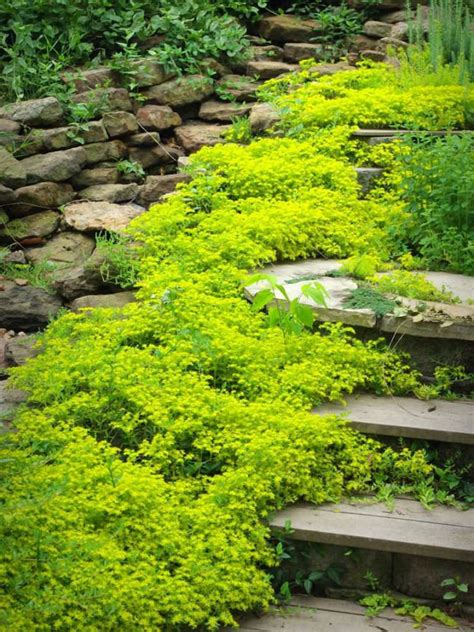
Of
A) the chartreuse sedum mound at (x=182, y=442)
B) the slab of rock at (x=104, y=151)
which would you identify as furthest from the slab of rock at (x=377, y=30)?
the chartreuse sedum mound at (x=182, y=442)

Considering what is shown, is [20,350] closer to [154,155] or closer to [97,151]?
[97,151]

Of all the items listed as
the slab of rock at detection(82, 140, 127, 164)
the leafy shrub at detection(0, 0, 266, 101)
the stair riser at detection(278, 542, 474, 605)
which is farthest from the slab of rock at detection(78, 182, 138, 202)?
the stair riser at detection(278, 542, 474, 605)

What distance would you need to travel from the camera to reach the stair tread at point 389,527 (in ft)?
13.7

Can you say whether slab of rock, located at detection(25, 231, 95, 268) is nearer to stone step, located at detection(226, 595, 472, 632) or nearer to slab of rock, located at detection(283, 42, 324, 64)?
stone step, located at detection(226, 595, 472, 632)

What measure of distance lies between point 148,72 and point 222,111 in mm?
821

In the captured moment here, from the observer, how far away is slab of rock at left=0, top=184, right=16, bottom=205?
739 centimetres

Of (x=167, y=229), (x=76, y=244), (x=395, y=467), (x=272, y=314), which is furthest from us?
(x=76, y=244)

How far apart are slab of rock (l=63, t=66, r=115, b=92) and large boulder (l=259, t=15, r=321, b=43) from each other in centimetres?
230

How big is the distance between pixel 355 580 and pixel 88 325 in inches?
88.7

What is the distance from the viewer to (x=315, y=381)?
4953mm

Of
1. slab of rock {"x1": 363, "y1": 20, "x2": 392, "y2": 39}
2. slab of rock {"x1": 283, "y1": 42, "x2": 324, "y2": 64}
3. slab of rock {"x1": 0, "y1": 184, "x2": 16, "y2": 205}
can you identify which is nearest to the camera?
slab of rock {"x1": 0, "y1": 184, "x2": 16, "y2": 205}

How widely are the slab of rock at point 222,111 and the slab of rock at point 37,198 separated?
80.1 inches

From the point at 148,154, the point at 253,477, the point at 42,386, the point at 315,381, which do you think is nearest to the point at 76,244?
the point at 148,154

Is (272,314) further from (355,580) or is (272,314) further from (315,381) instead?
(355,580)
